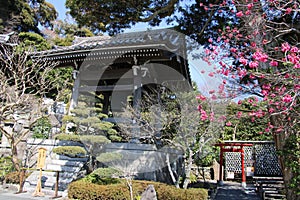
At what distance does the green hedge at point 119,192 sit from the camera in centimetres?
553

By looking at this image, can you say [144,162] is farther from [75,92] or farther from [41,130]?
[41,130]

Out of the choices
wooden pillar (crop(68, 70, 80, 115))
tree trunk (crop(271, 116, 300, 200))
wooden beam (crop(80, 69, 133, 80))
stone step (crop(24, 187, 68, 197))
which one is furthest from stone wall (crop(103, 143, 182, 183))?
tree trunk (crop(271, 116, 300, 200))

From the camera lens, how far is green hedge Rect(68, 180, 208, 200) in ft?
18.1

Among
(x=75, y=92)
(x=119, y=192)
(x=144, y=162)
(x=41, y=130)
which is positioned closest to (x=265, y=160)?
(x=144, y=162)

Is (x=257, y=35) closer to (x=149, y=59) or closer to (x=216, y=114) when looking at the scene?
(x=216, y=114)

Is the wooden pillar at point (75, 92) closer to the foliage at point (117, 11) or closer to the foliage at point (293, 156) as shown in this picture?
the foliage at point (117, 11)

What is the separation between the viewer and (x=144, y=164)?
6992 mm

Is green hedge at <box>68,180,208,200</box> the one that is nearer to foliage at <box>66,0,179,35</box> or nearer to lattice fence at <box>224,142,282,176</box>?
foliage at <box>66,0,179,35</box>

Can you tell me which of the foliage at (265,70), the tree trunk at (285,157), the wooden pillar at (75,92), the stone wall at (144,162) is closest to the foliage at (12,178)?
the wooden pillar at (75,92)

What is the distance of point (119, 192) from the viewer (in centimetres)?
568

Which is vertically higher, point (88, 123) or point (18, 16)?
point (18, 16)

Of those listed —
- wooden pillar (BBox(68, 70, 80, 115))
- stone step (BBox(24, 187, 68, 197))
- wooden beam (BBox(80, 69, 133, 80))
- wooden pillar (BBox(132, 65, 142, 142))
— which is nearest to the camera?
stone step (BBox(24, 187, 68, 197))

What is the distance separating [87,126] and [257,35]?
5.05 meters

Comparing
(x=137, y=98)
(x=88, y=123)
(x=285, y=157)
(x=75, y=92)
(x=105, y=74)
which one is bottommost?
(x=285, y=157)
